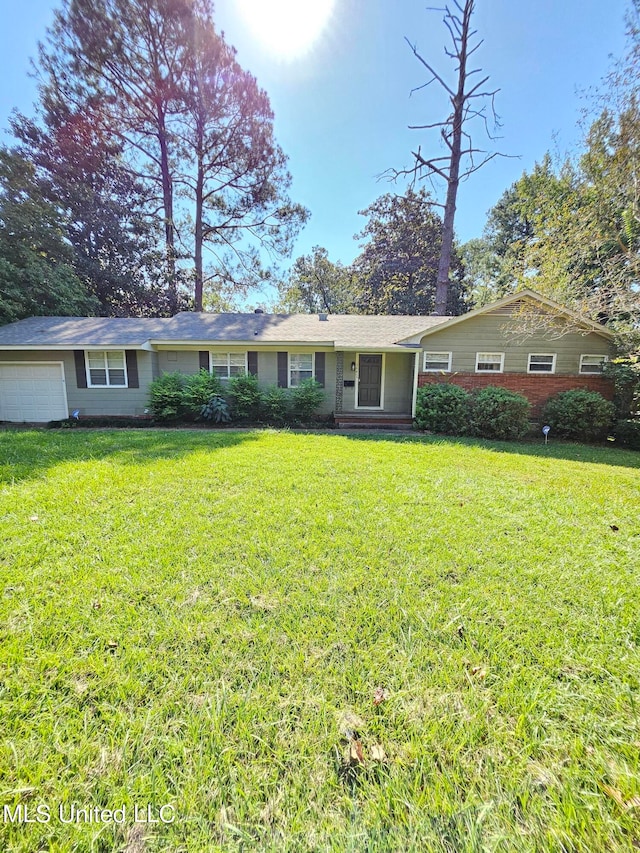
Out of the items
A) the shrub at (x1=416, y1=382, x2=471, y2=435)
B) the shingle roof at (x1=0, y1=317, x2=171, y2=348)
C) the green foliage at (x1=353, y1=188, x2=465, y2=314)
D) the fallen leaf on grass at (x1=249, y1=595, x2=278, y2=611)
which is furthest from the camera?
the green foliage at (x1=353, y1=188, x2=465, y2=314)

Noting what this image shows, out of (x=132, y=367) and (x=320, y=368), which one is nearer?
(x=132, y=367)

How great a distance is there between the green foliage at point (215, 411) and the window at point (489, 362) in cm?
785

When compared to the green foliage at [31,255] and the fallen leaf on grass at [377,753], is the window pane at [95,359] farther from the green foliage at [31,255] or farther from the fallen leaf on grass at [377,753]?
the fallen leaf on grass at [377,753]

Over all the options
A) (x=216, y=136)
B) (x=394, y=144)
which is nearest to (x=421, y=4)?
(x=394, y=144)

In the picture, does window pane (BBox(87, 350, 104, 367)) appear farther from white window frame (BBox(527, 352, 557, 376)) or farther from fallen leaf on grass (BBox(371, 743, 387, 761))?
white window frame (BBox(527, 352, 557, 376))

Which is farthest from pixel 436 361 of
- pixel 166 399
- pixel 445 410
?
pixel 166 399

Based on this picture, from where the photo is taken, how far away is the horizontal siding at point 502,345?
1045 centimetres

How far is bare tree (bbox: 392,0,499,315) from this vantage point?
14109 millimetres

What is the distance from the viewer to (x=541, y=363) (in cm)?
1070

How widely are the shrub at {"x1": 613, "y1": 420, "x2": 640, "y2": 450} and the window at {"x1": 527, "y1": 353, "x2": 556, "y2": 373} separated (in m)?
2.35

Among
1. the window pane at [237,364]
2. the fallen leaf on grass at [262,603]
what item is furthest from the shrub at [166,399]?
the fallen leaf on grass at [262,603]

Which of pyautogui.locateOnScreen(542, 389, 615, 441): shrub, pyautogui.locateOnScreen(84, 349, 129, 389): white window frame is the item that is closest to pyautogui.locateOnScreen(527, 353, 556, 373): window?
Result: pyautogui.locateOnScreen(542, 389, 615, 441): shrub

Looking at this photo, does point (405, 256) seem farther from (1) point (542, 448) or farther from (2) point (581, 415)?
(1) point (542, 448)

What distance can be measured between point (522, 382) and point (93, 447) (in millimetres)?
11465
